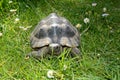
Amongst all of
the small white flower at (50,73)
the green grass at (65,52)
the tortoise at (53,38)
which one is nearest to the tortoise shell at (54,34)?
the tortoise at (53,38)

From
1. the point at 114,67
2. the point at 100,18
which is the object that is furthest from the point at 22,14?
the point at 114,67

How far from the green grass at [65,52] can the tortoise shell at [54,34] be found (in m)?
0.14

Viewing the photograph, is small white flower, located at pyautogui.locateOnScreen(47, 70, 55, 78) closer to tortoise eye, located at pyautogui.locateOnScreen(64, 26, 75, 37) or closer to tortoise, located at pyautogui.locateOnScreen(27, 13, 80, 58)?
tortoise, located at pyautogui.locateOnScreen(27, 13, 80, 58)

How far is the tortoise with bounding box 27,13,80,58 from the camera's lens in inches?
127

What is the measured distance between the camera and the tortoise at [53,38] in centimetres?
324

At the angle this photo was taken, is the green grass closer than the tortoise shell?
Yes

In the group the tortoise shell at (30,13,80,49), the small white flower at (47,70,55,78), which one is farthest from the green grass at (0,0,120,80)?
the tortoise shell at (30,13,80,49)

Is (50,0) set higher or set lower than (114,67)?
higher

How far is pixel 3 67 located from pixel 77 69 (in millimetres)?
729

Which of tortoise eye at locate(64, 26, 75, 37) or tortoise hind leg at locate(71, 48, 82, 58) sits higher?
tortoise eye at locate(64, 26, 75, 37)

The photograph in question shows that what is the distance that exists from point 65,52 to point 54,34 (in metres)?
0.23

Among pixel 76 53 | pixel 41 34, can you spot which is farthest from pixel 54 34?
pixel 76 53

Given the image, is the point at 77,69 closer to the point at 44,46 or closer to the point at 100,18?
the point at 44,46

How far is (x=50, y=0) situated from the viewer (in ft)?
15.4
